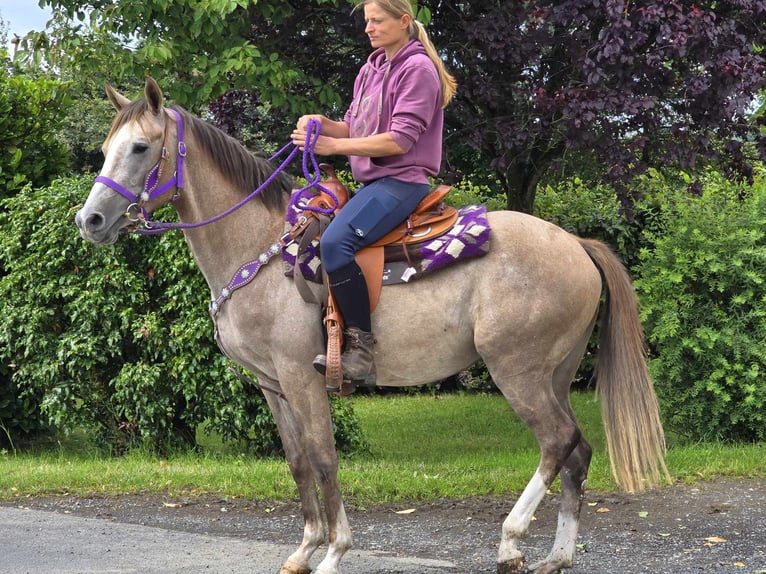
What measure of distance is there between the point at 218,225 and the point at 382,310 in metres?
0.99

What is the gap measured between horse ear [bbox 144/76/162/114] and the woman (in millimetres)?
715

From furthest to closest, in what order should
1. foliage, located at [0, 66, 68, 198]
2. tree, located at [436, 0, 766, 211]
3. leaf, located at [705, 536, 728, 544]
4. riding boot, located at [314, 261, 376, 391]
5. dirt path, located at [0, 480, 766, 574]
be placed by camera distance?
foliage, located at [0, 66, 68, 198], tree, located at [436, 0, 766, 211], leaf, located at [705, 536, 728, 544], dirt path, located at [0, 480, 766, 574], riding boot, located at [314, 261, 376, 391]

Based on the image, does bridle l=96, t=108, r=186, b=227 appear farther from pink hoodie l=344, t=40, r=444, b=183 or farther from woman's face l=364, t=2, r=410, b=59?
woman's face l=364, t=2, r=410, b=59

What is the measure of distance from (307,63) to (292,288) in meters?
4.67

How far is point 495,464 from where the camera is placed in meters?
8.15

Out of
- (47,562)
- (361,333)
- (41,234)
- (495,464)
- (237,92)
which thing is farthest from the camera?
(237,92)

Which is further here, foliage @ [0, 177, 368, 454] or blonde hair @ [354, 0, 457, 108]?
foliage @ [0, 177, 368, 454]

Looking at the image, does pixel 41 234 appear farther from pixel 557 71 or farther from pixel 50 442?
pixel 557 71

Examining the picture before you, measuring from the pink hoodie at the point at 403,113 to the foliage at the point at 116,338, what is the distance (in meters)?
3.40

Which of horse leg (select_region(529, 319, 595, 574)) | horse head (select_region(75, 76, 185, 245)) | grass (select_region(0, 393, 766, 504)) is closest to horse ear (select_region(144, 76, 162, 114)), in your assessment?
horse head (select_region(75, 76, 185, 245))

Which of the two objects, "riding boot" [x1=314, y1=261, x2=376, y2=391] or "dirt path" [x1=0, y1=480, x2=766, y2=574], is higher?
"riding boot" [x1=314, y1=261, x2=376, y2=391]

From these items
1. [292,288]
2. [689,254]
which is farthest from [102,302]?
[689,254]

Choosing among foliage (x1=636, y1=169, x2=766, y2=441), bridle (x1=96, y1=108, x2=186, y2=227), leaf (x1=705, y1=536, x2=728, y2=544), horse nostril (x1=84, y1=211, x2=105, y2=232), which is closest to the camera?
horse nostril (x1=84, y1=211, x2=105, y2=232)

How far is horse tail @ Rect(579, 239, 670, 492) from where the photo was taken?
17.6 ft
